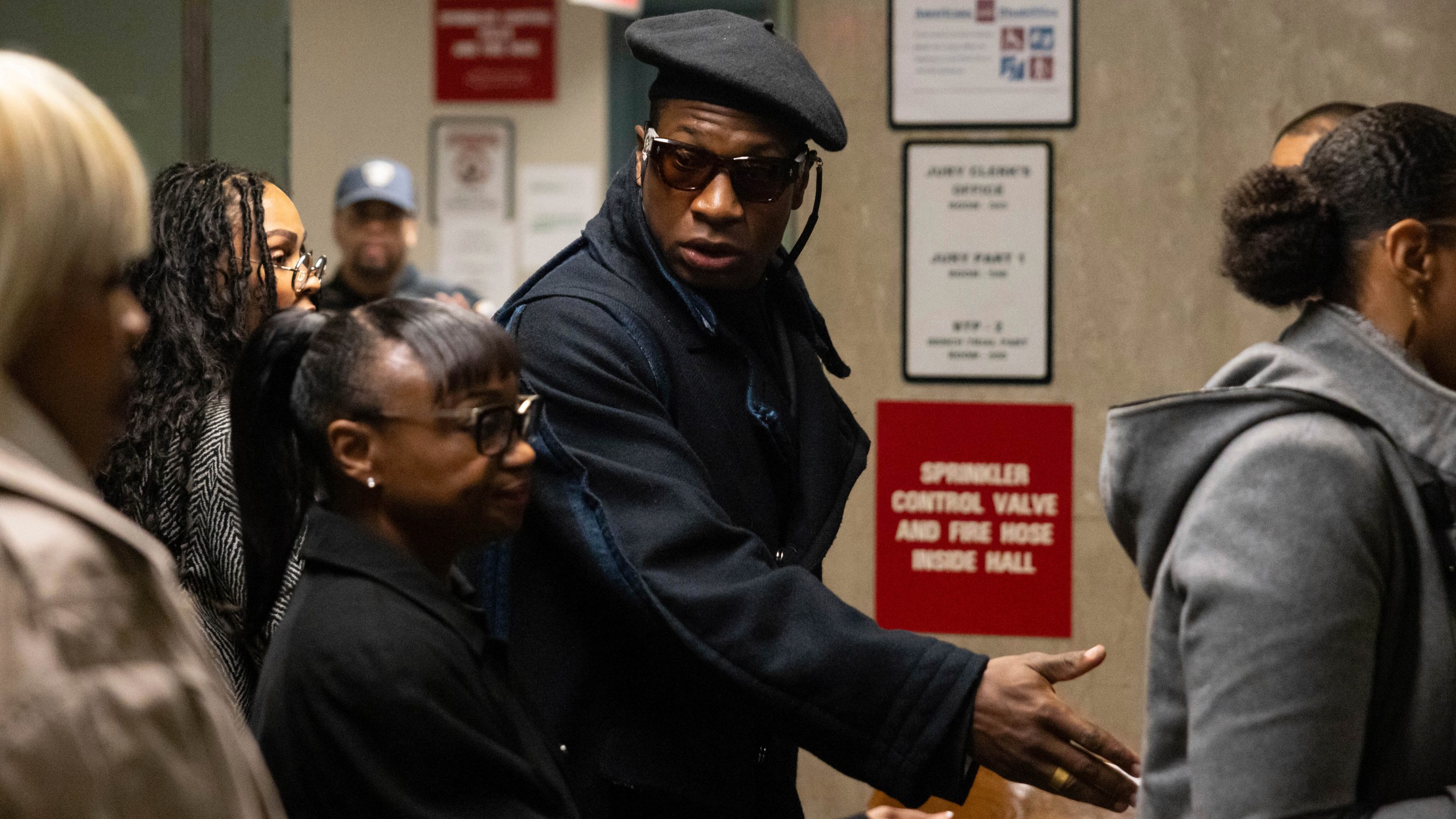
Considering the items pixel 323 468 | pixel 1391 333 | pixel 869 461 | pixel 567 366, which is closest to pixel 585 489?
pixel 567 366

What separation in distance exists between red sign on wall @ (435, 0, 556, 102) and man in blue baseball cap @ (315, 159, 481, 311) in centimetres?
107

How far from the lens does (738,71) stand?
194 cm

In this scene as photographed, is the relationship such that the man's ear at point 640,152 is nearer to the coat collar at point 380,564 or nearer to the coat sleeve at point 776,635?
the coat sleeve at point 776,635

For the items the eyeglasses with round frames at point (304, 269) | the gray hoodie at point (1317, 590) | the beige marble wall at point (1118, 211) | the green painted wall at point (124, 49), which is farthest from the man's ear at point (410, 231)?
the gray hoodie at point (1317, 590)

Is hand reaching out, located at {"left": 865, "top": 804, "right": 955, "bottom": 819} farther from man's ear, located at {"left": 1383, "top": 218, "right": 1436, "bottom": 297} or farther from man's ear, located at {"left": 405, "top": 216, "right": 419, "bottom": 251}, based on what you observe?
man's ear, located at {"left": 405, "top": 216, "right": 419, "bottom": 251}

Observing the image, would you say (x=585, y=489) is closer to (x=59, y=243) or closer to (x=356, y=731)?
(x=356, y=731)

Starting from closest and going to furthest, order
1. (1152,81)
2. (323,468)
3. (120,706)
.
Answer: (120,706) < (323,468) < (1152,81)

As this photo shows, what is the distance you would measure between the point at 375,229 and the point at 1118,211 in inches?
118

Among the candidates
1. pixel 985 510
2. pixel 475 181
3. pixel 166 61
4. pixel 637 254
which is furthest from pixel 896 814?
pixel 475 181

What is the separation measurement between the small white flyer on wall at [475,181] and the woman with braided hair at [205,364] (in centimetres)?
412

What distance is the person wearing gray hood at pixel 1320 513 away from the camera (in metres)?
1.35

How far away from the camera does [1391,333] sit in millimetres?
1495

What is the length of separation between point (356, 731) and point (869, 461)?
2407 millimetres

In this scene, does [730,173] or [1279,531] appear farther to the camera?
[730,173]
